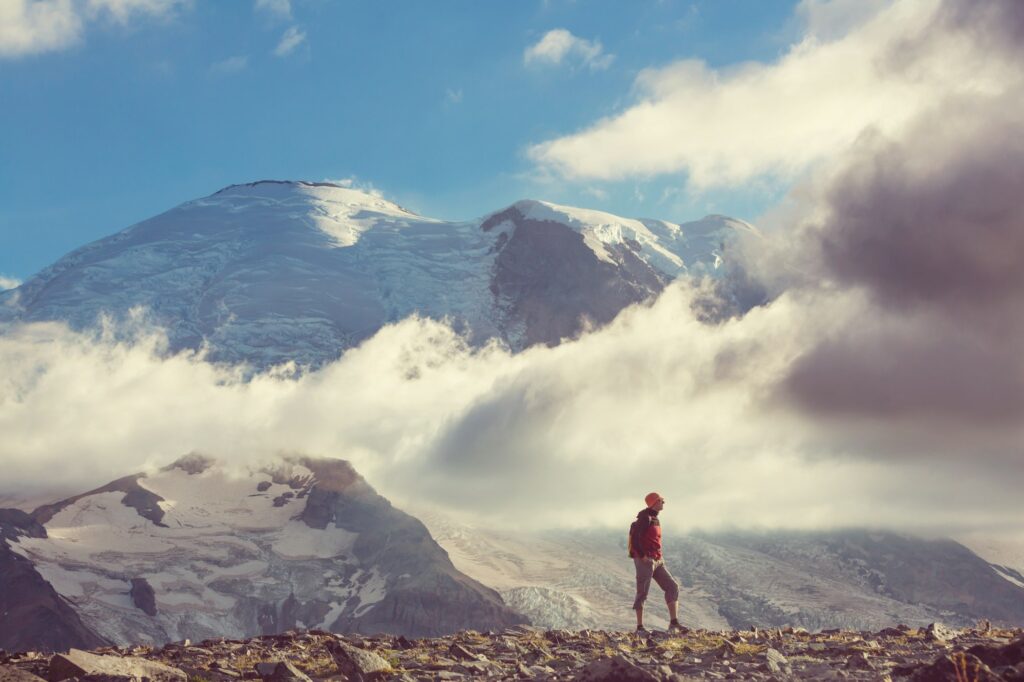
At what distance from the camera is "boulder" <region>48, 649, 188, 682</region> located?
61.7 ft

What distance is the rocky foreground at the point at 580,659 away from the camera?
54.6 feet

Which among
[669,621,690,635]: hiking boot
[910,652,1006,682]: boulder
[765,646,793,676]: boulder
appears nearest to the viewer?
[910,652,1006,682]: boulder

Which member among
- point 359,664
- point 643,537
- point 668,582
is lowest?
point 359,664

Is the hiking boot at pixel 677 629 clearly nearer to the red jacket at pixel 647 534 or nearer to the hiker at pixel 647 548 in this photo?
the hiker at pixel 647 548

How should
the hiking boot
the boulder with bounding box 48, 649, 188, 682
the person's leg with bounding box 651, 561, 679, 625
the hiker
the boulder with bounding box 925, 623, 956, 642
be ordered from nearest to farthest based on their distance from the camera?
the boulder with bounding box 48, 649, 188, 682, the boulder with bounding box 925, 623, 956, 642, the hiking boot, the hiker, the person's leg with bounding box 651, 561, 679, 625

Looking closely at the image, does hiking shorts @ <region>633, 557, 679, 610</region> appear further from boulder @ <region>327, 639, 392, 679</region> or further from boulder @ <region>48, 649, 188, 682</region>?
boulder @ <region>48, 649, 188, 682</region>

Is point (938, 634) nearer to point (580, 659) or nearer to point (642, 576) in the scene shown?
point (642, 576)

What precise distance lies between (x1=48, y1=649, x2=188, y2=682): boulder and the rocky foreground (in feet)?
0.07

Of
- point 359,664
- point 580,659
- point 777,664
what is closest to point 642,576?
point 580,659

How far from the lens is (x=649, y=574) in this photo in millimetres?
32906

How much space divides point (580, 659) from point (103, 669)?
9.09m

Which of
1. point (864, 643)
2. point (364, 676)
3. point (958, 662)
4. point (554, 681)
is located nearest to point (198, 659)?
point (364, 676)

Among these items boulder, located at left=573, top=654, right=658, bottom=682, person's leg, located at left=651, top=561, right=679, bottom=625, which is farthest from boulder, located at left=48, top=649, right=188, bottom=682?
person's leg, located at left=651, top=561, right=679, bottom=625

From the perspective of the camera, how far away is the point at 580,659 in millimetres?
22656
